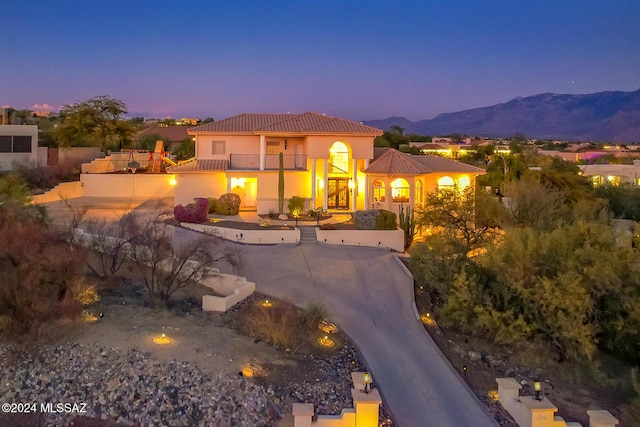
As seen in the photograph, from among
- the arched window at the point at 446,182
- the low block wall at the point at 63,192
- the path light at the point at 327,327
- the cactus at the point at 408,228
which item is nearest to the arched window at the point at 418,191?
the arched window at the point at 446,182

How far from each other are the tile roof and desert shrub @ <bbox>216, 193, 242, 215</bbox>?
6.85 feet

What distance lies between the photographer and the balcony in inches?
1240

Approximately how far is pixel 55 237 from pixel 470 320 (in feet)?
39.9

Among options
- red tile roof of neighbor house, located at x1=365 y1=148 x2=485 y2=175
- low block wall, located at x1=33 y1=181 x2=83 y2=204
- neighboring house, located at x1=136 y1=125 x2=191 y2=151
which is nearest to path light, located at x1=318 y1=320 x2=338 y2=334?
red tile roof of neighbor house, located at x1=365 y1=148 x2=485 y2=175

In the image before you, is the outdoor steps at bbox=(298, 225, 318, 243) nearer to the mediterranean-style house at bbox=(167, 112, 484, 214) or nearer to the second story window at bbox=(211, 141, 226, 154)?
the mediterranean-style house at bbox=(167, 112, 484, 214)

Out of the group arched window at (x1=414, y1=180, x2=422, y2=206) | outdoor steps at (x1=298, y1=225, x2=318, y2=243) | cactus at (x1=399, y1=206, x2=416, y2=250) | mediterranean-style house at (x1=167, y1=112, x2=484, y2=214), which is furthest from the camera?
arched window at (x1=414, y1=180, x2=422, y2=206)

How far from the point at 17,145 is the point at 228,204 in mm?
18570

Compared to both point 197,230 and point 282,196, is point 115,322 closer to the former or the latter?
point 197,230

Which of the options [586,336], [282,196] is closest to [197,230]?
[282,196]

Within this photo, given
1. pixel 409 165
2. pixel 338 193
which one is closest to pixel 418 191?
pixel 409 165

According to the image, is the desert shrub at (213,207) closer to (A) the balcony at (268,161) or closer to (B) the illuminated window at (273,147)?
(A) the balcony at (268,161)

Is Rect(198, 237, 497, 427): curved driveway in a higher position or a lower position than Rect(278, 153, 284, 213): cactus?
lower

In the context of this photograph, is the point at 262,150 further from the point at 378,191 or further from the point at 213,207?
the point at 378,191

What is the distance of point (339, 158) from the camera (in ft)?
106
